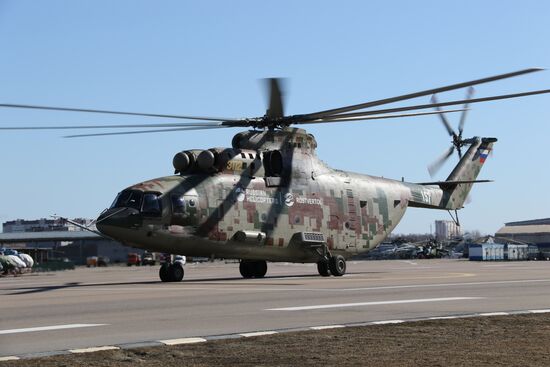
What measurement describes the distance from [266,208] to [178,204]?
162 inches

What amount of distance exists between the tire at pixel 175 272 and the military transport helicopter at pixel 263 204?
4cm

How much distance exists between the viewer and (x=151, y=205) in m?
28.8

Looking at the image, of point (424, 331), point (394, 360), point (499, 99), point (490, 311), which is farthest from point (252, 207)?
point (394, 360)

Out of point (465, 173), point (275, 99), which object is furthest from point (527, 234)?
point (275, 99)

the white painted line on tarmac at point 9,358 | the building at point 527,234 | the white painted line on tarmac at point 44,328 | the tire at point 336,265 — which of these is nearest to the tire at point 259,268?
the tire at point 336,265

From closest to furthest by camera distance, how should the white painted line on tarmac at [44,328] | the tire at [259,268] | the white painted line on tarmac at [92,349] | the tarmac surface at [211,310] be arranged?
1. the white painted line on tarmac at [92,349]
2. the tarmac surface at [211,310]
3. the white painted line on tarmac at [44,328]
4. the tire at [259,268]

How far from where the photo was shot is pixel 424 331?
12.9 metres

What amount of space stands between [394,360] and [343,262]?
79.0ft

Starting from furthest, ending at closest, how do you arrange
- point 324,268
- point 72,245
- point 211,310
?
point 72,245, point 324,268, point 211,310

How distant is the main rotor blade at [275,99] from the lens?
96.0 feet

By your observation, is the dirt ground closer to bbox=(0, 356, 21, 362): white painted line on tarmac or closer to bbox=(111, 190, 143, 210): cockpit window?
bbox=(0, 356, 21, 362): white painted line on tarmac

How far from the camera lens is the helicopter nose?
2833 centimetres

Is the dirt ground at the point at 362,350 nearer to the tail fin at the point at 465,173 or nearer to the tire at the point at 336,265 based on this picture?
the tire at the point at 336,265

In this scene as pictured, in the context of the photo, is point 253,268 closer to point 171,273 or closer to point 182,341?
point 171,273
